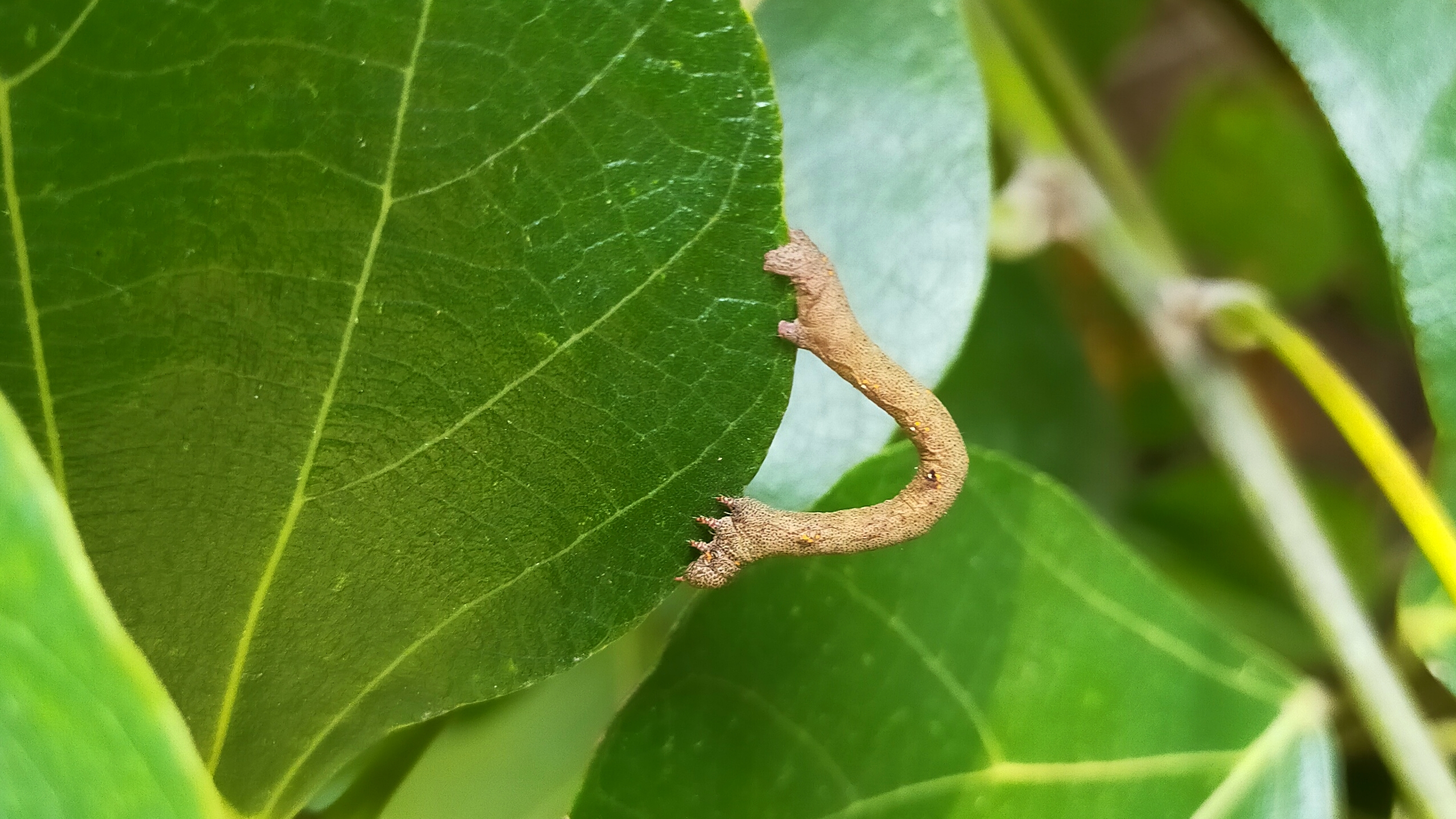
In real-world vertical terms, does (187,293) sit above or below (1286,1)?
above

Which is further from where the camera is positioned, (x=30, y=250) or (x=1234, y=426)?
(x=1234, y=426)

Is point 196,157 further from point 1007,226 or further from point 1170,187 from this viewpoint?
point 1170,187

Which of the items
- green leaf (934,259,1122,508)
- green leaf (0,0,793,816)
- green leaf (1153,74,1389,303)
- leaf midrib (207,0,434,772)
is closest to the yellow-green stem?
green leaf (934,259,1122,508)

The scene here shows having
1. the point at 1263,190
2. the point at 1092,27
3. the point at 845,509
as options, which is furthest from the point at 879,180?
the point at 1263,190

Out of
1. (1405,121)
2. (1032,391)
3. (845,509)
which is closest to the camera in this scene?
(845,509)

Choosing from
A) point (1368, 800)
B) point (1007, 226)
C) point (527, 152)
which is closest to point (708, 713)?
point (527, 152)

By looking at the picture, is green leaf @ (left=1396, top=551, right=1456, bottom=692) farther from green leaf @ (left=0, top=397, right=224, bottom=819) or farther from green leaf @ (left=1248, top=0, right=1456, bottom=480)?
green leaf @ (left=0, top=397, right=224, bottom=819)

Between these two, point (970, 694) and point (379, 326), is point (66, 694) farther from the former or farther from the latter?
point (970, 694)
